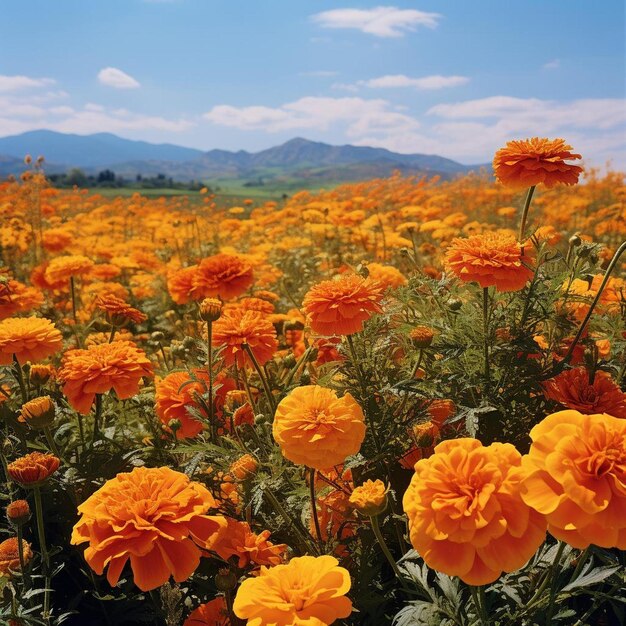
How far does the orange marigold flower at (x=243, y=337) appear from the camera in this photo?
186 cm

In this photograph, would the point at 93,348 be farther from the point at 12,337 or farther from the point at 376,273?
the point at 376,273

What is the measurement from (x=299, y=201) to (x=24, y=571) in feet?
25.3

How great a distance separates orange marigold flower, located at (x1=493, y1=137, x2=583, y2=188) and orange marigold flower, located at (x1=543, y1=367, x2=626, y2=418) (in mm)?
618

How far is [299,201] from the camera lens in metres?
8.73

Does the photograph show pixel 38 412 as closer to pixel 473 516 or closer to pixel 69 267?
pixel 473 516

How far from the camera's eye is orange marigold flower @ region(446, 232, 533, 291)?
1.50 m

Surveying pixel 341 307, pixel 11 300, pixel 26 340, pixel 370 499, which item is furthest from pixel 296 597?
pixel 11 300

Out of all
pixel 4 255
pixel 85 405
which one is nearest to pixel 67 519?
pixel 85 405

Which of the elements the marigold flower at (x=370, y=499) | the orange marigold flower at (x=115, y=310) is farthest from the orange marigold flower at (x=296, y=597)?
the orange marigold flower at (x=115, y=310)

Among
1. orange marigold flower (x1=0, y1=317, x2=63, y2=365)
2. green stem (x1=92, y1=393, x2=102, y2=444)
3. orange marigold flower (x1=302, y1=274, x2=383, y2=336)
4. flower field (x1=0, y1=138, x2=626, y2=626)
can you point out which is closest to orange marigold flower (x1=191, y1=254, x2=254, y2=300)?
flower field (x1=0, y1=138, x2=626, y2=626)

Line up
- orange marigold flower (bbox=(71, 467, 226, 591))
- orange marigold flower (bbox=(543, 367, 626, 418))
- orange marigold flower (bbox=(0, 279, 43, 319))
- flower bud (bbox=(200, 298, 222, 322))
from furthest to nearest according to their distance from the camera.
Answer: orange marigold flower (bbox=(0, 279, 43, 319)), flower bud (bbox=(200, 298, 222, 322)), orange marigold flower (bbox=(543, 367, 626, 418)), orange marigold flower (bbox=(71, 467, 226, 591))

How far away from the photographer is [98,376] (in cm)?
173

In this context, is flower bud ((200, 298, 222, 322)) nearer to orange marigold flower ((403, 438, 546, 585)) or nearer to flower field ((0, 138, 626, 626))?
flower field ((0, 138, 626, 626))

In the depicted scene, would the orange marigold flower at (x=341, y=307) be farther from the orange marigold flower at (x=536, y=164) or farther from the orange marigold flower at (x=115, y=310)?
the orange marigold flower at (x=115, y=310)
